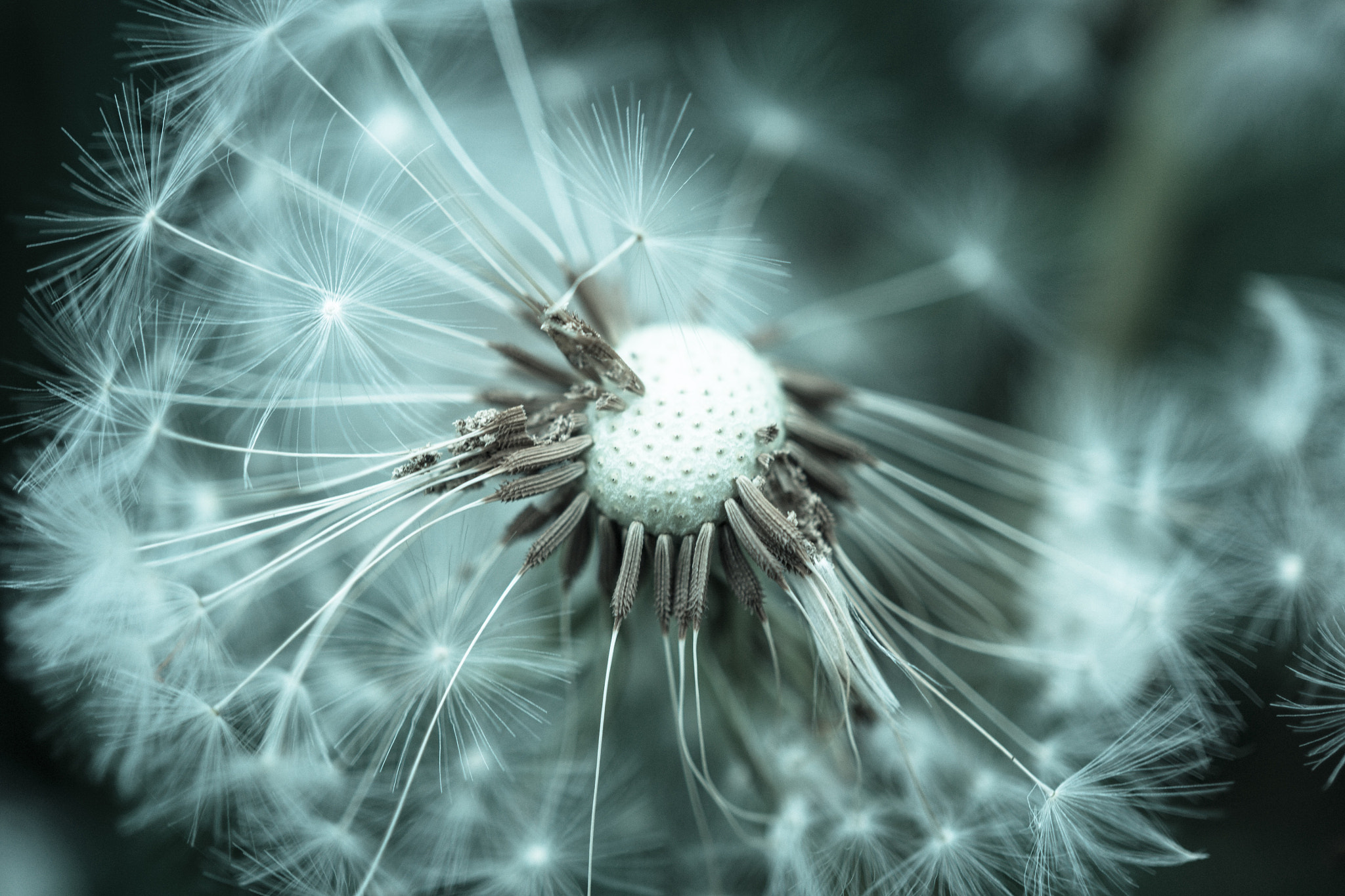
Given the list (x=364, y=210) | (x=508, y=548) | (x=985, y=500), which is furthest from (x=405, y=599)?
(x=985, y=500)

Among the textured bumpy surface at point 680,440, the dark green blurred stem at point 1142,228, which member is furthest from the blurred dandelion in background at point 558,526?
the dark green blurred stem at point 1142,228

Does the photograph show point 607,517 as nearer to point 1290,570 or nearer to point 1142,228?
point 1290,570

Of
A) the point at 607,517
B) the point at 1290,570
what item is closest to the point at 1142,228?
the point at 1290,570

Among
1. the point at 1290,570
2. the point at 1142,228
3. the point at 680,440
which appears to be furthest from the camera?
the point at 1142,228

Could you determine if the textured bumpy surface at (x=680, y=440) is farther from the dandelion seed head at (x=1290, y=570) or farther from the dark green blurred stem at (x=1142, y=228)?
the dark green blurred stem at (x=1142, y=228)

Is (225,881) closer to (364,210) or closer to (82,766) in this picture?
(82,766)

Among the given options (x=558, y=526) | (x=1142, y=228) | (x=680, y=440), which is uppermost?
(x=1142, y=228)

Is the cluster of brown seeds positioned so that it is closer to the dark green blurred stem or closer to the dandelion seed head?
the dandelion seed head

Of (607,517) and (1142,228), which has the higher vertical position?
(1142,228)
